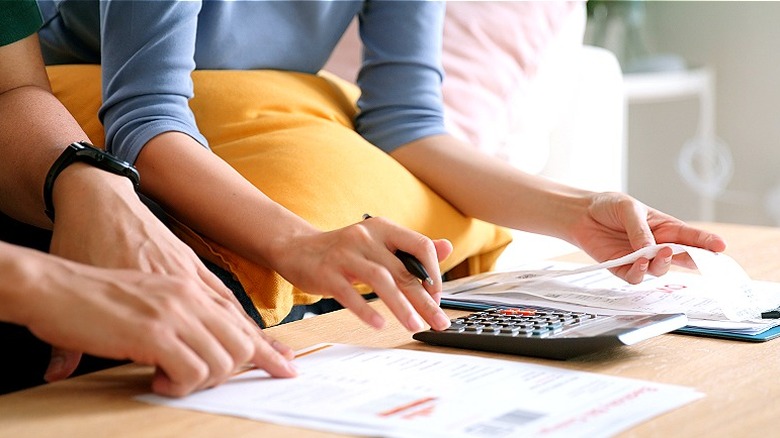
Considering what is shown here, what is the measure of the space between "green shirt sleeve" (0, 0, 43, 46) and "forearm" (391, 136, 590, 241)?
46 centimetres

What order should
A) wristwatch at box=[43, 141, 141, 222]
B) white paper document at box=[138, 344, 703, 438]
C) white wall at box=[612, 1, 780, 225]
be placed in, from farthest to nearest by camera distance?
white wall at box=[612, 1, 780, 225]
wristwatch at box=[43, 141, 141, 222]
white paper document at box=[138, 344, 703, 438]

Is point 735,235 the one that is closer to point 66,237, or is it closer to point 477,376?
point 477,376

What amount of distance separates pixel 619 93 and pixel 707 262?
3.15 ft

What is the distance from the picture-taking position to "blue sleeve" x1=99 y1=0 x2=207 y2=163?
0.98 m

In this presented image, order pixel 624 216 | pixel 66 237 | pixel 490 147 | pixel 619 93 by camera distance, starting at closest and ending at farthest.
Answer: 1. pixel 66 237
2. pixel 624 216
3. pixel 490 147
4. pixel 619 93

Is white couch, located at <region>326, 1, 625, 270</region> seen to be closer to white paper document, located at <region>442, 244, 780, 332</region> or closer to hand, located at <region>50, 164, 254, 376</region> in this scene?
white paper document, located at <region>442, 244, 780, 332</region>

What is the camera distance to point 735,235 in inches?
52.6

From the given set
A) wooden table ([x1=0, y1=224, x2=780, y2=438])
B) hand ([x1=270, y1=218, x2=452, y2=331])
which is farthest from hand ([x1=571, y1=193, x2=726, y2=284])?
hand ([x1=270, y1=218, x2=452, y2=331])

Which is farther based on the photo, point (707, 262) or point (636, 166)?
point (636, 166)

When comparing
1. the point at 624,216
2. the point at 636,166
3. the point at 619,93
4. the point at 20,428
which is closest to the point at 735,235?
the point at 624,216

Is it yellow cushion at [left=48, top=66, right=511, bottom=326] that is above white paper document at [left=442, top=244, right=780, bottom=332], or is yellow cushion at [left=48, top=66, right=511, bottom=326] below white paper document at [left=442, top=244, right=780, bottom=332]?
above

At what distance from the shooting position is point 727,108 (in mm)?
3002

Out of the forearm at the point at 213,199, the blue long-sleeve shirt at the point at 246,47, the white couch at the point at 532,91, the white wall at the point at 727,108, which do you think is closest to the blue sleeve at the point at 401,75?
the blue long-sleeve shirt at the point at 246,47

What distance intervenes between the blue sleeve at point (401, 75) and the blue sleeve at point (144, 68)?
300mm
